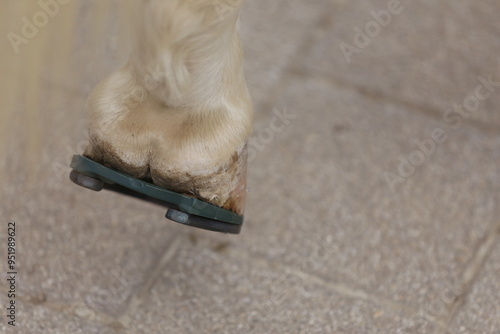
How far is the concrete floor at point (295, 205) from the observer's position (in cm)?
147

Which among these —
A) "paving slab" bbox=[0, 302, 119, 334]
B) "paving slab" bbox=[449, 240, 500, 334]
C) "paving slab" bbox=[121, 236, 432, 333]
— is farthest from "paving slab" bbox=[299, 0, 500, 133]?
"paving slab" bbox=[0, 302, 119, 334]

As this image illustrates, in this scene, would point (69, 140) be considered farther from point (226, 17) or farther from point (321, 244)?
point (226, 17)

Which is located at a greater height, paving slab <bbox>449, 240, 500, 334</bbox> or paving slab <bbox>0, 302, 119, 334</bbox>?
paving slab <bbox>0, 302, 119, 334</bbox>

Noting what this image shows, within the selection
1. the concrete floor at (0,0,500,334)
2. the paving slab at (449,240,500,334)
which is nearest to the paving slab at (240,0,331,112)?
the concrete floor at (0,0,500,334)

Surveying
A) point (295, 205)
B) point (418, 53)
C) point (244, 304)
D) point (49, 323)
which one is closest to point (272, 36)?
point (418, 53)

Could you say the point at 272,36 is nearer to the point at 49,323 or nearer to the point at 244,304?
the point at 244,304

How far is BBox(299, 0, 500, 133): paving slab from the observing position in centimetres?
214

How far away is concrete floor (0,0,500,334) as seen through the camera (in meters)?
1.47

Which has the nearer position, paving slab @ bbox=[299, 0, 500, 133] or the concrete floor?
the concrete floor

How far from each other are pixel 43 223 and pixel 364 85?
97cm

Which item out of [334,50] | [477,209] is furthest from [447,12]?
[477,209]

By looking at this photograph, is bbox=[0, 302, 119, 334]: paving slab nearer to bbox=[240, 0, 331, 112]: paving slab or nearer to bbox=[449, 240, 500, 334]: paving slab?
bbox=[449, 240, 500, 334]: paving slab

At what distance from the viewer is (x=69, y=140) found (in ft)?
6.17

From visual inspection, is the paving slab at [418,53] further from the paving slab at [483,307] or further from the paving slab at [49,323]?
the paving slab at [49,323]
